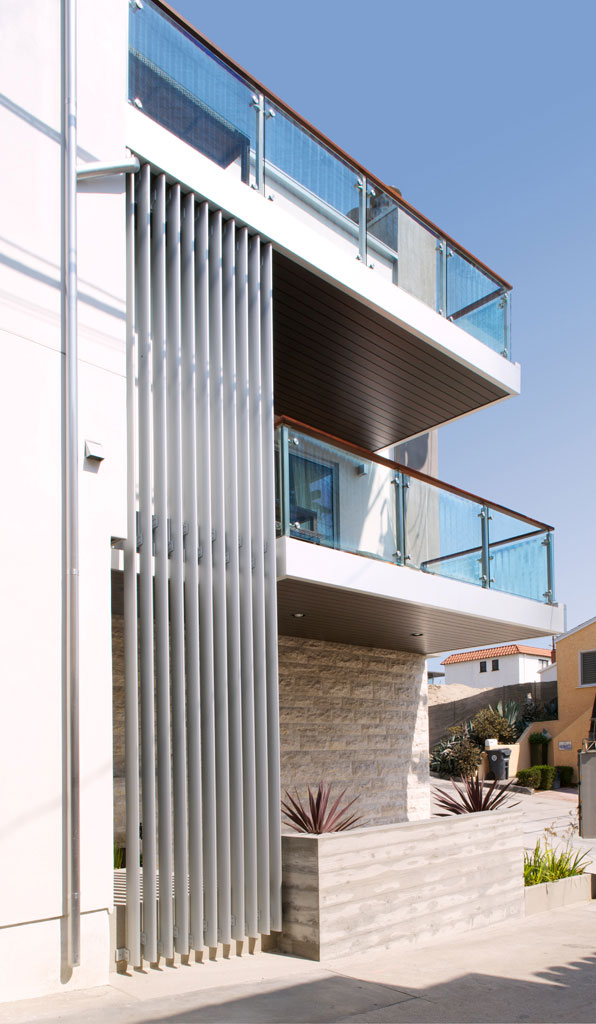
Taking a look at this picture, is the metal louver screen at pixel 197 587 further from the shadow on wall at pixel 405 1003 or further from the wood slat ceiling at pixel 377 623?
the wood slat ceiling at pixel 377 623

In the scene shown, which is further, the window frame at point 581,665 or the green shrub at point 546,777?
the window frame at point 581,665

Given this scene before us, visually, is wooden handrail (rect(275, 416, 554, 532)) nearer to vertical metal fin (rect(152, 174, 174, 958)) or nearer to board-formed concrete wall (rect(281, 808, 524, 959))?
vertical metal fin (rect(152, 174, 174, 958))

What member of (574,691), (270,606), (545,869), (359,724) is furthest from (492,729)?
(270,606)

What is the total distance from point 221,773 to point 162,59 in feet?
18.9

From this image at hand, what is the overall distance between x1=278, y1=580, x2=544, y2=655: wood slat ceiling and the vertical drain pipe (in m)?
2.65

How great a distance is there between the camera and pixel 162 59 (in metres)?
7.41

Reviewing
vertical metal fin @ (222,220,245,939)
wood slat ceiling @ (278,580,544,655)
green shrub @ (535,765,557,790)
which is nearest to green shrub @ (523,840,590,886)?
wood slat ceiling @ (278,580,544,655)

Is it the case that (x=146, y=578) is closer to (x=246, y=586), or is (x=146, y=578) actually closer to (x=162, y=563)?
(x=162, y=563)

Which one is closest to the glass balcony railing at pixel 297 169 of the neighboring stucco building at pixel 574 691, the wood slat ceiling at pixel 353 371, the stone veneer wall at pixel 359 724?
the wood slat ceiling at pixel 353 371

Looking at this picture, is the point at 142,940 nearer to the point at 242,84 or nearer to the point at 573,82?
the point at 242,84

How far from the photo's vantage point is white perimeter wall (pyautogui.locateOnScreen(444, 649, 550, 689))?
4038cm

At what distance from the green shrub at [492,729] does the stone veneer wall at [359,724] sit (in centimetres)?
1346

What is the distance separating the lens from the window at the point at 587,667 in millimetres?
26527

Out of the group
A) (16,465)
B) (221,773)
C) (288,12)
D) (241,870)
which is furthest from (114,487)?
(288,12)
